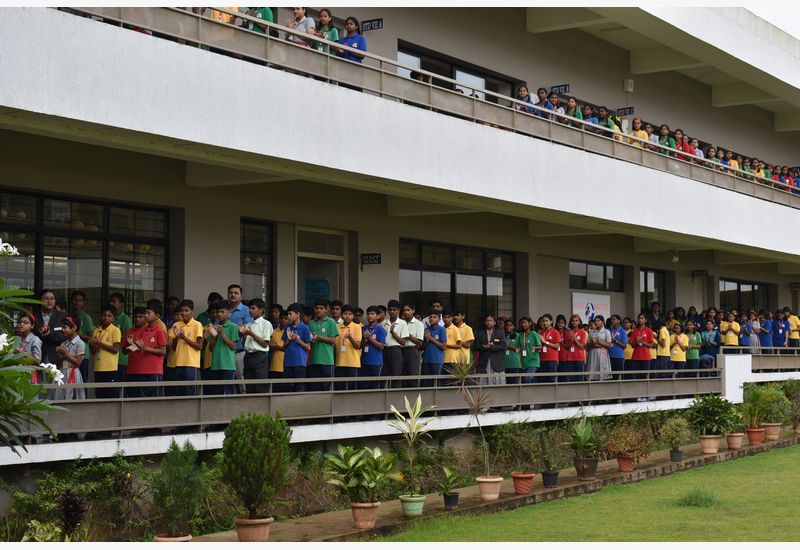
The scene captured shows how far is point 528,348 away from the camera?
18.4 m

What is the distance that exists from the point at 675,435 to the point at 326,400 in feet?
27.0

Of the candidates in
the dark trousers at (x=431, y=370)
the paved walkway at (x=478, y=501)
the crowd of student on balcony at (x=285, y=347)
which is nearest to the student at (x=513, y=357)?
the crowd of student on balcony at (x=285, y=347)

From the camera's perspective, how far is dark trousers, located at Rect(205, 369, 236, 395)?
13094 millimetres

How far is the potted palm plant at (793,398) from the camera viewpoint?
23688 mm

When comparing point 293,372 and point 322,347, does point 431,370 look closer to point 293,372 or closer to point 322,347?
point 322,347

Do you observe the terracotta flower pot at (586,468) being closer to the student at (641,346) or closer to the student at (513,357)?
the student at (513,357)

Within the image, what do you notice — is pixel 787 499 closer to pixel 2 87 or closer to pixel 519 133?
pixel 519 133

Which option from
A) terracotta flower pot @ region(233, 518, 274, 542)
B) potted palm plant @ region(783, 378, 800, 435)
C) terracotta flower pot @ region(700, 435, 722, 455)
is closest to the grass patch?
terracotta flower pot @ region(700, 435, 722, 455)

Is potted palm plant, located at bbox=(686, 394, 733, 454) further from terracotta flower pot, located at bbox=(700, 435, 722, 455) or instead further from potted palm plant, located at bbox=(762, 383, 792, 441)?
potted palm plant, located at bbox=(762, 383, 792, 441)

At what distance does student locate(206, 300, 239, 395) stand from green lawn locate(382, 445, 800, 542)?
2.79 meters

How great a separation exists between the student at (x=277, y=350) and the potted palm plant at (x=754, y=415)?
36.5ft

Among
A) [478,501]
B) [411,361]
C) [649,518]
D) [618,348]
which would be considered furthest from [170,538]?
[618,348]

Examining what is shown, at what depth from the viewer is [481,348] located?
695 inches

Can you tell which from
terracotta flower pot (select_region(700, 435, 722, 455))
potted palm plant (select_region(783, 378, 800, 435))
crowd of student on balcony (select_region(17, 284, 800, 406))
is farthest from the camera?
potted palm plant (select_region(783, 378, 800, 435))
